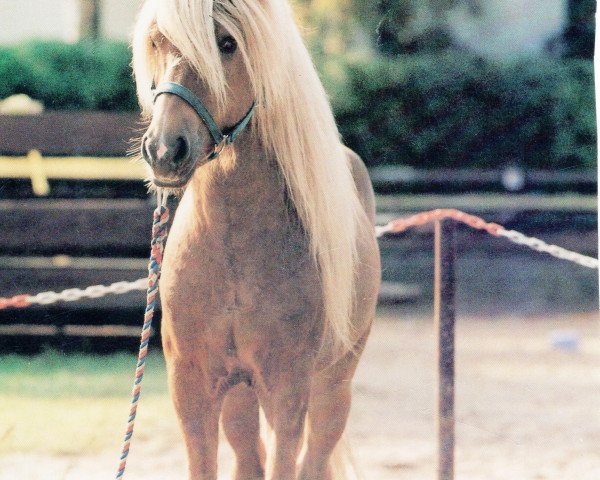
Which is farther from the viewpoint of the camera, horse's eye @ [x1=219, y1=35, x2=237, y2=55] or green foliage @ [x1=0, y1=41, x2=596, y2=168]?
green foliage @ [x1=0, y1=41, x2=596, y2=168]

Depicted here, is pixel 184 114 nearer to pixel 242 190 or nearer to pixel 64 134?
pixel 242 190

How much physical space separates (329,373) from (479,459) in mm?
1559

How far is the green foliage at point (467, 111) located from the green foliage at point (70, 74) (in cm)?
238

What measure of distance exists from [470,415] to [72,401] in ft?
7.39

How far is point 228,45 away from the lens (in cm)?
182

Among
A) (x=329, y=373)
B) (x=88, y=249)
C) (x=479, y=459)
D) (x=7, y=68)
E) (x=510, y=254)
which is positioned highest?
(x=7, y=68)

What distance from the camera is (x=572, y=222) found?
7.52 metres

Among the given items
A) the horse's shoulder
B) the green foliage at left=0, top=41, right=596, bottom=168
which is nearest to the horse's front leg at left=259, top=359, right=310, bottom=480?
the horse's shoulder

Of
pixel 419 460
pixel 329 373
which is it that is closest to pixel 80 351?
pixel 419 460

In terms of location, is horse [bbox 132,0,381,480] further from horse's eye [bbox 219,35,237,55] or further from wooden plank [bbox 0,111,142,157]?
wooden plank [bbox 0,111,142,157]

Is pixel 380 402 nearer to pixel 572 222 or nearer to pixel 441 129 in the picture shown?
pixel 572 222

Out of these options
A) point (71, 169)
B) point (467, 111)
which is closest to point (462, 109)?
point (467, 111)

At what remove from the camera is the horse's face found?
1706 millimetres

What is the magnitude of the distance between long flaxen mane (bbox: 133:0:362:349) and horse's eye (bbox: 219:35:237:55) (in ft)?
0.07
